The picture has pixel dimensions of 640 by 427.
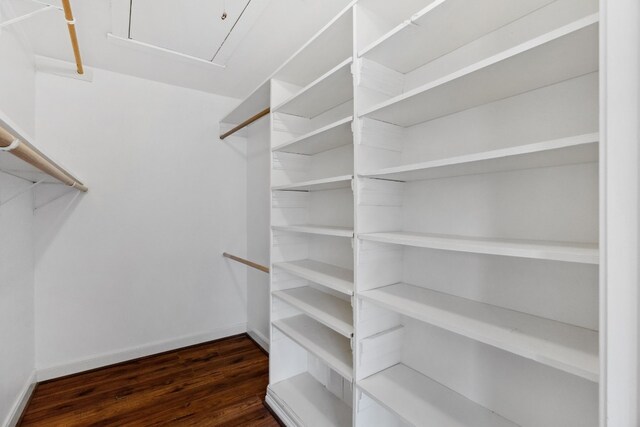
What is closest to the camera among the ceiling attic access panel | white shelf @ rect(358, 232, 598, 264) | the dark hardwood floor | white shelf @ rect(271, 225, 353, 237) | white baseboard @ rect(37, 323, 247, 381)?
white shelf @ rect(358, 232, 598, 264)

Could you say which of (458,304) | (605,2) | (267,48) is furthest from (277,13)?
(458,304)

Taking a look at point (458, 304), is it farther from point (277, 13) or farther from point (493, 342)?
point (277, 13)

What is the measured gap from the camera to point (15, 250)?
6.10ft

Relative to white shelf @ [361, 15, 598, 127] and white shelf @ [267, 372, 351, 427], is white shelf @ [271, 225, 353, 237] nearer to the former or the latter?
white shelf @ [361, 15, 598, 127]

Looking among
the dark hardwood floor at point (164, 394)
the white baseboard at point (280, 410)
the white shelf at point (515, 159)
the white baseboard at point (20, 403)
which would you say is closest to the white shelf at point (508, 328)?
the white shelf at point (515, 159)

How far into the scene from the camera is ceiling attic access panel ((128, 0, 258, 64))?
1.62 meters

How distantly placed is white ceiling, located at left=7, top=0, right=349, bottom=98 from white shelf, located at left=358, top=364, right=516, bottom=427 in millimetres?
1889

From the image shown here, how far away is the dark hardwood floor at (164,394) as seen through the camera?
5.99ft

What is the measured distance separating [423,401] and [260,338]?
6.32 feet

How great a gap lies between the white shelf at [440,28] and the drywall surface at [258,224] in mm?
1638

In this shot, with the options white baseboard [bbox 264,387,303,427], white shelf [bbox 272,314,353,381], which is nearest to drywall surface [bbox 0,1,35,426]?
white baseboard [bbox 264,387,303,427]

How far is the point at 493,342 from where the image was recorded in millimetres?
873

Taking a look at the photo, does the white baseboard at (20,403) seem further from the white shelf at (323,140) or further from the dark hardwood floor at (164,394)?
the white shelf at (323,140)

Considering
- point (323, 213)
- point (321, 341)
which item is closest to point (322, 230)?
point (323, 213)
